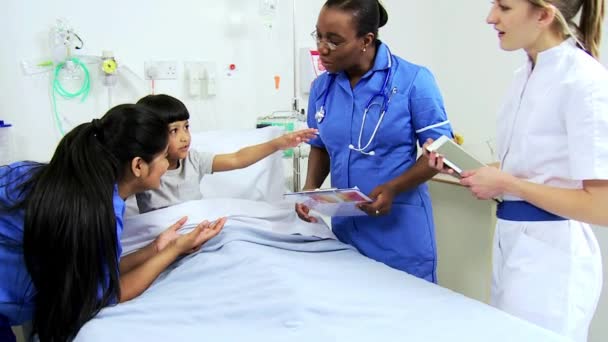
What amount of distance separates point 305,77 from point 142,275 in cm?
144

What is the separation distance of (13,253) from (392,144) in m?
1.08

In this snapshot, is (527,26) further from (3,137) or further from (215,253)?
(3,137)

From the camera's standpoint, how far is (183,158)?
1.72 meters

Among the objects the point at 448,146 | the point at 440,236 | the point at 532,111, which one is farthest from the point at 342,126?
the point at 440,236

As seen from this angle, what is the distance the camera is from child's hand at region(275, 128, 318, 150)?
1.74 metres

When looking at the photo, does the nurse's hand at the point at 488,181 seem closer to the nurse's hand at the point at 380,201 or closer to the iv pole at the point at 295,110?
the nurse's hand at the point at 380,201

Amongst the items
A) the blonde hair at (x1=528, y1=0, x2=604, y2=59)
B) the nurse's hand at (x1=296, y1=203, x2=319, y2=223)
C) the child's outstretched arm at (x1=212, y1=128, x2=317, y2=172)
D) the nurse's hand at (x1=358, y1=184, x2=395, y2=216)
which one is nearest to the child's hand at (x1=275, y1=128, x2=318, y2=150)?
the child's outstretched arm at (x1=212, y1=128, x2=317, y2=172)

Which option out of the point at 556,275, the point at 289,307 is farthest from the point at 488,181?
the point at 289,307

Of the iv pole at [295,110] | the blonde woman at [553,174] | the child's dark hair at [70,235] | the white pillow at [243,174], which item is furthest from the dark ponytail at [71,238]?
the iv pole at [295,110]

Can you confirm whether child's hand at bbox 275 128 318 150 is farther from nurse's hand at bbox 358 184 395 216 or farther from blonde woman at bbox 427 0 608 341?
blonde woman at bbox 427 0 608 341

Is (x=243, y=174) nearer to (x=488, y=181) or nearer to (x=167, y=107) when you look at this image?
(x=167, y=107)

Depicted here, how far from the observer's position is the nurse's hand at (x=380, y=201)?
1.51 metres

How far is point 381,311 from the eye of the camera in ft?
3.61

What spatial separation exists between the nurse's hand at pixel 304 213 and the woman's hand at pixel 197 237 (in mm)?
305
